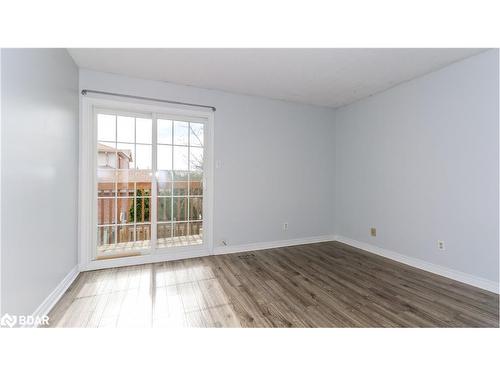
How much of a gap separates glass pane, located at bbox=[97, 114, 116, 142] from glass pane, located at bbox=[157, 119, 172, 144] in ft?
1.91

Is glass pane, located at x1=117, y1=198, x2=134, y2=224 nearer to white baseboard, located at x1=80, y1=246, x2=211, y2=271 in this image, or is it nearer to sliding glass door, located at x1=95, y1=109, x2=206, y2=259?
sliding glass door, located at x1=95, y1=109, x2=206, y2=259

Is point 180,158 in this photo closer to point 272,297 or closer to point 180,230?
point 180,230

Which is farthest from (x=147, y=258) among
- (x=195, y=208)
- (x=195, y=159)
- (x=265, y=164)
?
(x=265, y=164)

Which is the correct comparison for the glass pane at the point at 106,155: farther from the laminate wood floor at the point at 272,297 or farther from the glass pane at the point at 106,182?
the laminate wood floor at the point at 272,297

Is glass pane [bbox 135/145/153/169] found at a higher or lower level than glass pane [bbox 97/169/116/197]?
higher

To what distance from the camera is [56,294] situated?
2168 mm

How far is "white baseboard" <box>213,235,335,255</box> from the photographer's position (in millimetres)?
3626

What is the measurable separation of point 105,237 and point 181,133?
6.09ft

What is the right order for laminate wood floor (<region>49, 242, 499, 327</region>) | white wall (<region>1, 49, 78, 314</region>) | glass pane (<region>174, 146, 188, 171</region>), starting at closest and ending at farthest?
white wall (<region>1, 49, 78, 314</region>)
laminate wood floor (<region>49, 242, 499, 327</region>)
glass pane (<region>174, 146, 188, 171</region>)

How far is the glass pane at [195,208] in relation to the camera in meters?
3.59

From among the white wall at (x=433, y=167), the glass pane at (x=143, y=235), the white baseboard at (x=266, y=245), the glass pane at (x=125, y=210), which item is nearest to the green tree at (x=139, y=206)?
the glass pane at (x=125, y=210)

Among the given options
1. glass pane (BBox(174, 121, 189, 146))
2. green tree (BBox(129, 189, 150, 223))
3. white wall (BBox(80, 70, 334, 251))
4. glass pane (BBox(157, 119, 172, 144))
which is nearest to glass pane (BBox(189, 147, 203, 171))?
glass pane (BBox(174, 121, 189, 146))

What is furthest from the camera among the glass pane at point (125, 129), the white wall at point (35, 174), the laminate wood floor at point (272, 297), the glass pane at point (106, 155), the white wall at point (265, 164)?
the white wall at point (265, 164)
